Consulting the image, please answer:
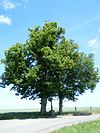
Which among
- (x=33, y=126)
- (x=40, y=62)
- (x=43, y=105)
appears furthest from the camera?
(x=43, y=105)

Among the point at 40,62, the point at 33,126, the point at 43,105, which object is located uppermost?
the point at 40,62

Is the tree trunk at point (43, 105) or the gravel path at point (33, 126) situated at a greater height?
the tree trunk at point (43, 105)

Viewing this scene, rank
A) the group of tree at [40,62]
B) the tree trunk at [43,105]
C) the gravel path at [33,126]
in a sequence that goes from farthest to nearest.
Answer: the tree trunk at [43,105] → the group of tree at [40,62] → the gravel path at [33,126]

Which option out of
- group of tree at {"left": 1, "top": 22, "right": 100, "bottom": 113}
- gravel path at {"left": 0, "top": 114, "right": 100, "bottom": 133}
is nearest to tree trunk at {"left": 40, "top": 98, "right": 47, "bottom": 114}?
group of tree at {"left": 1, "top": 22, "right": 100, "bottom": 113}

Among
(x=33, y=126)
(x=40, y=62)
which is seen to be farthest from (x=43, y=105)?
(x=33, y=126)

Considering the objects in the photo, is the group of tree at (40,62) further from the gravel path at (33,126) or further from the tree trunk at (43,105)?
the gravel path at (33,126)

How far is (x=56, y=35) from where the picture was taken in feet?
165

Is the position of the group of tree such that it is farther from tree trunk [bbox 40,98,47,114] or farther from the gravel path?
the gravel path

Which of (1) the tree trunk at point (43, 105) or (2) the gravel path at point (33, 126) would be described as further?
(1) the tree trunk at point (43, 105)

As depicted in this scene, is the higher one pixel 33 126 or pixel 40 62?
pixel 40 62

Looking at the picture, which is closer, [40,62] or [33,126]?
[33,126]

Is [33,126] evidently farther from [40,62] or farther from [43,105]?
[43,105]

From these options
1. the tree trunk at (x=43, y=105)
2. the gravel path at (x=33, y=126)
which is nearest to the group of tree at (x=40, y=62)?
the tree trunk at (x=43, y=105)

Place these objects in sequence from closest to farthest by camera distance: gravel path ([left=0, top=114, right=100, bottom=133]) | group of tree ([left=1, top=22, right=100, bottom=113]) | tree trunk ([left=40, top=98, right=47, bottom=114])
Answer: gravel path ([left=0, top=114, right=100, bottom=133]) → group of tree ([left=1, top=22, right=100, bottom=113]) → tree trunk ([left=40, top=98, right=47, bottom=114])
